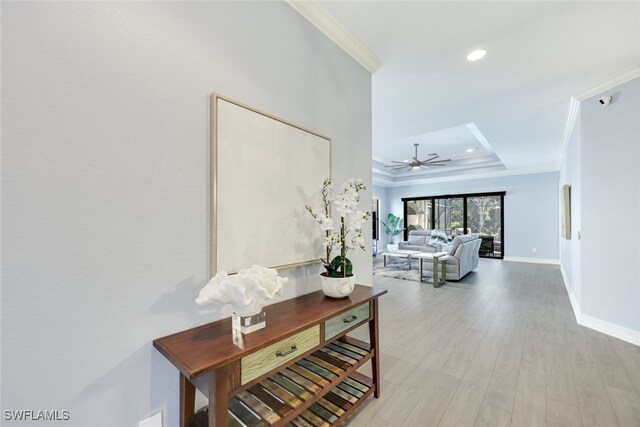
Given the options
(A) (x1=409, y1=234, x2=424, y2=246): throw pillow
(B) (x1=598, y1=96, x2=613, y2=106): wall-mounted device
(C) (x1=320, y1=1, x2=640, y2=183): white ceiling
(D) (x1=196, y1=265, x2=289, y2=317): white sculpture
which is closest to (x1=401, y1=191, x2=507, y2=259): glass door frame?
(A) (x1=409, y1=234, x2=424, y2=246): throw pillow

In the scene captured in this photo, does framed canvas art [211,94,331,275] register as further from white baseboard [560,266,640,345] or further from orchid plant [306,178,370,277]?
white baseboard [560,266,640,345]

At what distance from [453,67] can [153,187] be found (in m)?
2.76

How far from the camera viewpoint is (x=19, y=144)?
83cm

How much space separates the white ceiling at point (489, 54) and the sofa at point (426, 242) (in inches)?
155

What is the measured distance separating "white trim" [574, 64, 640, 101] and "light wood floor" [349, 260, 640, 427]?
2.66 metres

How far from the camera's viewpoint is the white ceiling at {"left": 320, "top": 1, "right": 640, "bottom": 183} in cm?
184

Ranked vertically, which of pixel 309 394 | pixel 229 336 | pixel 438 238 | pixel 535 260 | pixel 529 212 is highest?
pixel 529 212

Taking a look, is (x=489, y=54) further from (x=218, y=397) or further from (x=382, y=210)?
(x=382, y=210)

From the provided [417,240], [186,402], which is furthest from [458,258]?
[186,402]

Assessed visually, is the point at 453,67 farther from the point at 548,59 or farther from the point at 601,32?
the point at 601,32

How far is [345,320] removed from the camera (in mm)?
1554

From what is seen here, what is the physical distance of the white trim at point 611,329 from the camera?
2633 mm

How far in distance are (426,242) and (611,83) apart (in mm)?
5478

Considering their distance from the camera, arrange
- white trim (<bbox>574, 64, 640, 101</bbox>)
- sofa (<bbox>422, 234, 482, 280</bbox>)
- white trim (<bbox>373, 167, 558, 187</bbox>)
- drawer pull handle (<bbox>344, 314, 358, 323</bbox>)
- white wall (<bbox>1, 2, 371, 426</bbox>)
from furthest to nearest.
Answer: white trim (<bbox>373, 167, 558, 187</bbox>) < sofa (<bbox>422, 234, 482, 280</bbox>) < white trim (<bbox>574, 64, 640, 101</bbox>) < drawer pull handle (<bbox>344, 314, 358, 323</bbox>) < white wall (<bbox>1, 2, 371, 426</bbox>)
